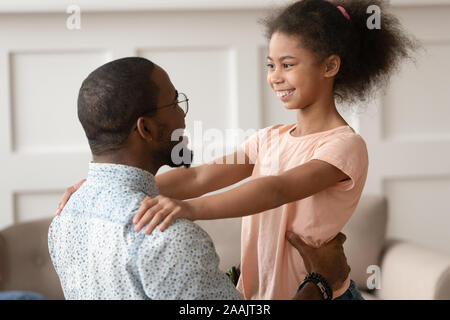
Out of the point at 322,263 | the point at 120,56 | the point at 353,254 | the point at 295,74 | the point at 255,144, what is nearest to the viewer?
the point at 322,263

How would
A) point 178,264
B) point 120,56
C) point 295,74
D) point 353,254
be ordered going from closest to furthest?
point 178,264 → point 295,74 → point 353,254 → point 120,56

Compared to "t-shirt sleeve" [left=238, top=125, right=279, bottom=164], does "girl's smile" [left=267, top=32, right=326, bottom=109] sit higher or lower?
higher

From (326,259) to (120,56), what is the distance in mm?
1394

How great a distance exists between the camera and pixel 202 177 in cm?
148

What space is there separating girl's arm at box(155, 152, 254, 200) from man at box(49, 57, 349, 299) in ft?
1.36

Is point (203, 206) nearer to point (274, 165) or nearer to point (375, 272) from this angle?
point (274, 165)

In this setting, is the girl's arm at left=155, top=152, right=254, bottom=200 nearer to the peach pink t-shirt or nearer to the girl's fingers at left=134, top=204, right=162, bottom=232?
the peach pink t-shirt

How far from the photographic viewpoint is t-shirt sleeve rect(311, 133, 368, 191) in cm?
123

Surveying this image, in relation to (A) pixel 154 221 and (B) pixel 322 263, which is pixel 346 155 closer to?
(B) pixel 322 263

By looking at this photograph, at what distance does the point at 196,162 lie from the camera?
227 centimetres

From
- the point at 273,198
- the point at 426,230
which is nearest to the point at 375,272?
the point at 426,230

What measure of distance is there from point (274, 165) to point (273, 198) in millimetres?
239

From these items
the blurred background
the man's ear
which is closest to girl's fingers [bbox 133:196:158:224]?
the man's ear

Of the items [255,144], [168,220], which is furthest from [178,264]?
[255,144]
